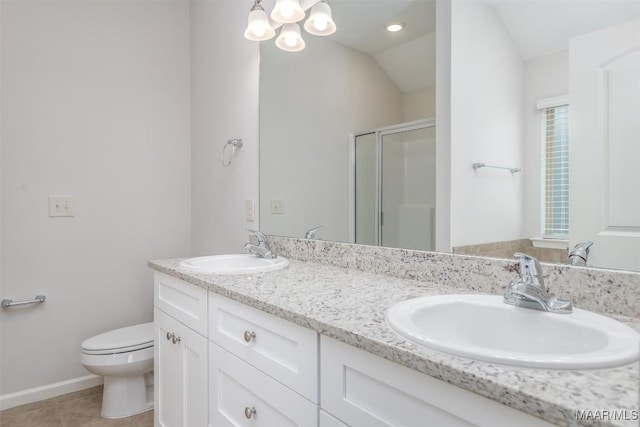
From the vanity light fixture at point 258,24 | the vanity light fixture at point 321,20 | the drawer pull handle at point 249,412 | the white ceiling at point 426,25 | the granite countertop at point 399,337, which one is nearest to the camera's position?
the granite countertop at point 399,337

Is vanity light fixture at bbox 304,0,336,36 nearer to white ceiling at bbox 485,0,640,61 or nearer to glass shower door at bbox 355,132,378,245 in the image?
glass shower door at bbox 355,132,378,245

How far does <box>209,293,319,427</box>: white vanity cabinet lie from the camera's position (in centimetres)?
82

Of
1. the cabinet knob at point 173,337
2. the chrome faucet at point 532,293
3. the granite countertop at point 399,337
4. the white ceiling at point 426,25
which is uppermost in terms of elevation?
the white ceiling at point 426,25

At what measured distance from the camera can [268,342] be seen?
3.09ft

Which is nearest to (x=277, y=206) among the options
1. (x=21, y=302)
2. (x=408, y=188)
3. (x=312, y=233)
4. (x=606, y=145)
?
(x=312, y=233)

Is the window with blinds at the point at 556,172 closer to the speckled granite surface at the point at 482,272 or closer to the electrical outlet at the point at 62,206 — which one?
the speckled granite surface at the point at 482,272

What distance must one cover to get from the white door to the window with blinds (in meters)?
0.02

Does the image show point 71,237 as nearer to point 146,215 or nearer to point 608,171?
point 146,215

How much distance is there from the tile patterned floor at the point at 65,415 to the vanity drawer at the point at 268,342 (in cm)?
114

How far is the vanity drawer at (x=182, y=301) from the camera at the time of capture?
49.6 inches

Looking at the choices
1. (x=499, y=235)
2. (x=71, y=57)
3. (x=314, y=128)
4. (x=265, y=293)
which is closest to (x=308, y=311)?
(x=265, y=293)

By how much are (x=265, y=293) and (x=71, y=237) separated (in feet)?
5.72

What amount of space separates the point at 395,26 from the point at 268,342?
1186 millimetres

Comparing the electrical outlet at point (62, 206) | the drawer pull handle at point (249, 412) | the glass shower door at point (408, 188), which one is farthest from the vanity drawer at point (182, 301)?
the electrical outlet at point (62, 206)
